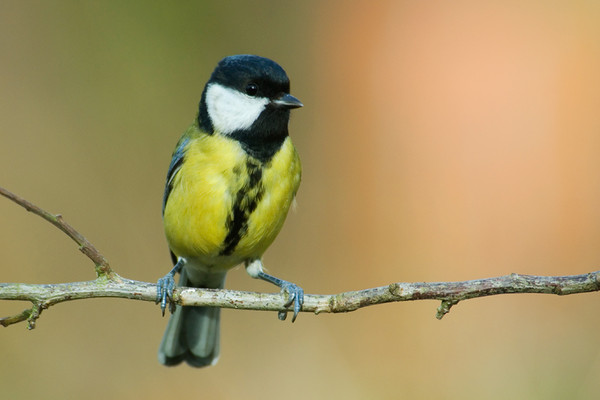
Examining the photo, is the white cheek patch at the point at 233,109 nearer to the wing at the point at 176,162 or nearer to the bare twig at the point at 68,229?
the wing at the point at 176,162

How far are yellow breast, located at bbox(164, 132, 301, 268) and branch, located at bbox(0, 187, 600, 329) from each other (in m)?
0.54

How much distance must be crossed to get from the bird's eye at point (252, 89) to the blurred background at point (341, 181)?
2487 millimetres

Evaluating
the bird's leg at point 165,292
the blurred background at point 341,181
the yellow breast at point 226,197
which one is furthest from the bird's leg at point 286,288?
the blurred background at point 341,181

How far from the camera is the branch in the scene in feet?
8.69

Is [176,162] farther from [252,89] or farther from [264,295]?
[264,295]

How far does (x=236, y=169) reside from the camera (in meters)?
3.69

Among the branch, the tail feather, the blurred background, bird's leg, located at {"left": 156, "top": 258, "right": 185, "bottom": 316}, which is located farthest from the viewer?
the blurred background

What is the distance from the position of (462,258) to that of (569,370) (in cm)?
134

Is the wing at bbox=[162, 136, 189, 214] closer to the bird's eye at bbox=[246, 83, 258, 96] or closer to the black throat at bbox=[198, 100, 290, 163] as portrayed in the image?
the black throat at bbox=[198, 100, 290, 163]

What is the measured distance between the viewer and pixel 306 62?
6805 mm

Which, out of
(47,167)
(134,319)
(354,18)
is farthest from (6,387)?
(354,18)

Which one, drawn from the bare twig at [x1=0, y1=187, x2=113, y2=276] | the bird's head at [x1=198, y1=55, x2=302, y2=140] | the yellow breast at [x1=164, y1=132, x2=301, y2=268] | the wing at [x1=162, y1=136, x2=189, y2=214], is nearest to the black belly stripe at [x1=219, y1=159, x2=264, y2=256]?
the yellow breast at [x1=164, y1=132, x2=301, y2=268]

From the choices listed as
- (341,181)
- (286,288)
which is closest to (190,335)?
(286,288)

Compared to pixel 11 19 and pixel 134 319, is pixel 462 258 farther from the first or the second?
pixel 11 19
